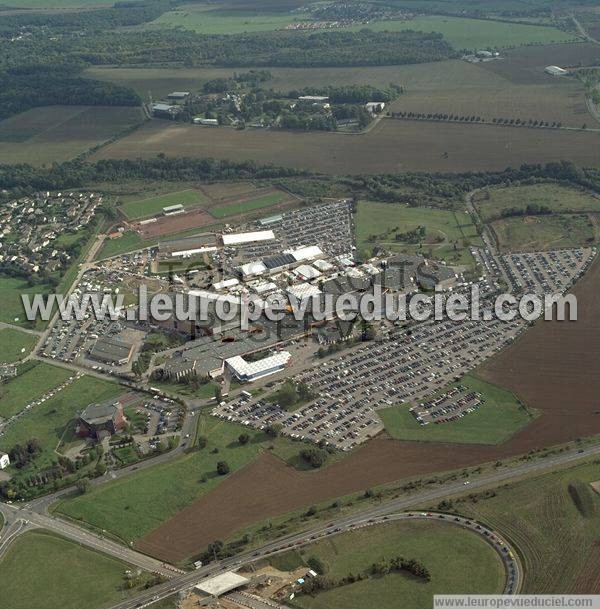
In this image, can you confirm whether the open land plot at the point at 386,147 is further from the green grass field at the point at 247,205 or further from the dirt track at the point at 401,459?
the dirt track at the point at 401,459

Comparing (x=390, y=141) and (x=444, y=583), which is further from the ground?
(x=390, y=141)

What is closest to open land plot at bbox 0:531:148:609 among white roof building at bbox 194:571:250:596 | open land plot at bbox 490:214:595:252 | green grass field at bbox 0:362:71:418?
white roof building at bbox 194:571:250:596

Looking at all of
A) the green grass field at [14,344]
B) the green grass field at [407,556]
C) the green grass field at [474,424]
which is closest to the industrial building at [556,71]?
the green grass field at [474,424]

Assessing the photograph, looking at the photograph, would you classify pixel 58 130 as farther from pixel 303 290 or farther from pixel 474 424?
pixel 474 424

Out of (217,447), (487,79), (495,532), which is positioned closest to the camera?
(495,532)

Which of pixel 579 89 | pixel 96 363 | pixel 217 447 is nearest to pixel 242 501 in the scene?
pixel 217 447

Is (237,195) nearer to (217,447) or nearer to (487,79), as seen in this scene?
(217,447)

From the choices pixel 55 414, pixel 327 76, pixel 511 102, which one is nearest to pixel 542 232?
pixel 511 102
